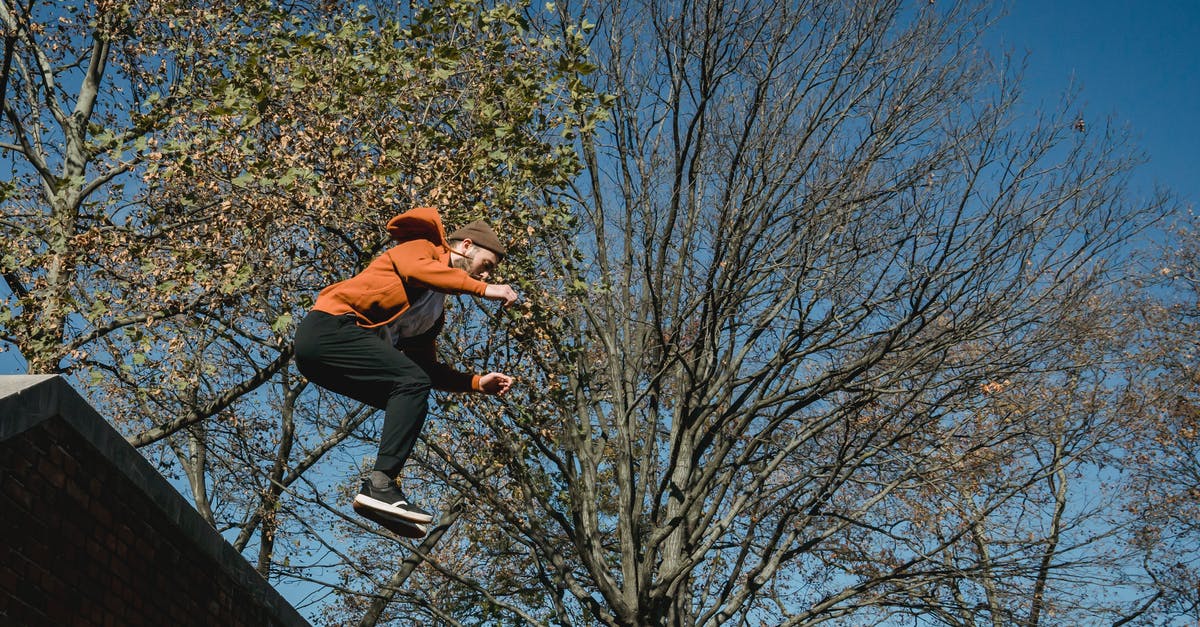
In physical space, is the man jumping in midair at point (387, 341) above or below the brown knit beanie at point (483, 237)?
below

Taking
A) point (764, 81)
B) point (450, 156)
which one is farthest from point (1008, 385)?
point (450, 156)

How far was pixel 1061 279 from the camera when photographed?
12562 millimetres

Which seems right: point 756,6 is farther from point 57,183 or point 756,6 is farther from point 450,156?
point 57,183

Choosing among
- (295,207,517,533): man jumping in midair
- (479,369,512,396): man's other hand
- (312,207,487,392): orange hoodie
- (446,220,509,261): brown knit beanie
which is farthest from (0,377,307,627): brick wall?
(446,220,509,261): brown knit beanie

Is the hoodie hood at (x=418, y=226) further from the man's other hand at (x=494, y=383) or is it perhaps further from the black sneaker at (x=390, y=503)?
the black sneaker at (x=390, y=503)

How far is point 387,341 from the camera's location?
5910 millimetres

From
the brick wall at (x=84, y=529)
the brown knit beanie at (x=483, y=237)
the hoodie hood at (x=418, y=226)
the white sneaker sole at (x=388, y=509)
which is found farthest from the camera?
the brown knit beanie at (x=483, y=237)

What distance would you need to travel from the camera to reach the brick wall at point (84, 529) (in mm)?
5004

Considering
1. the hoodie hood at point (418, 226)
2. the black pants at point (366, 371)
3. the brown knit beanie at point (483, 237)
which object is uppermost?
the brown knit beanie at point (483, 237)

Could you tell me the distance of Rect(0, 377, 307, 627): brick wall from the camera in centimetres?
500

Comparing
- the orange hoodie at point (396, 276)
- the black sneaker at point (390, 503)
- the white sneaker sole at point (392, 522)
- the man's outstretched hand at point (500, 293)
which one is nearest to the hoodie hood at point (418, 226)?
the orange hoodie at point (396, 276)

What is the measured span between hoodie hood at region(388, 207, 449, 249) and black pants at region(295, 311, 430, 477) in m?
0.55

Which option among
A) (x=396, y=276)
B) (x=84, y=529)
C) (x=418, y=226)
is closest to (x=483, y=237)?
(x=418, y=226)

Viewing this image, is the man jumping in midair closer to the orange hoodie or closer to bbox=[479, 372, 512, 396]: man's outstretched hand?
the orange hoodie
